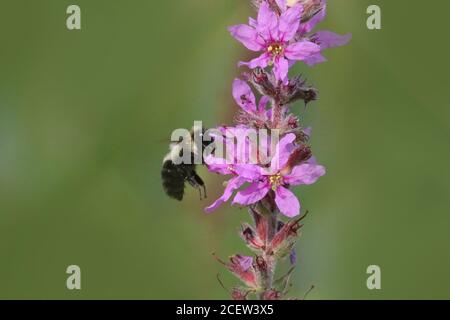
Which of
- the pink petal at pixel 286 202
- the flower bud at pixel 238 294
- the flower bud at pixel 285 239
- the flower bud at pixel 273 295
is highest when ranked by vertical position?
the pink petal at pixel 286 202

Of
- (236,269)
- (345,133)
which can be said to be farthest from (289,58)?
(345,133)

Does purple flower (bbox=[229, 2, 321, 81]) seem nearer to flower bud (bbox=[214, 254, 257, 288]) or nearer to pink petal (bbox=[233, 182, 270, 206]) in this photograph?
pink petal (bbox=[233, 182, 270, 206])

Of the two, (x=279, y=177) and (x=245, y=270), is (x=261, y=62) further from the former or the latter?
(x=245, y=270)

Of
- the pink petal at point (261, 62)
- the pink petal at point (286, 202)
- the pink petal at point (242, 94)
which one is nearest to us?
the pink petal at point (286, 202)

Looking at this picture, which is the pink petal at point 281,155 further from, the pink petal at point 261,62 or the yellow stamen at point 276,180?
the pink petal at point 261,62

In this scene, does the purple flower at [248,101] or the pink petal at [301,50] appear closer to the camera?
the pink petal at [301,50]

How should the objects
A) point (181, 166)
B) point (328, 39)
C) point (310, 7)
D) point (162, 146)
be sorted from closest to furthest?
point (310, 7) < point (328, 39) < point (181, 166) < point (162, 146)

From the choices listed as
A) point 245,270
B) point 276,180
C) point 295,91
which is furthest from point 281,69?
point 245,270

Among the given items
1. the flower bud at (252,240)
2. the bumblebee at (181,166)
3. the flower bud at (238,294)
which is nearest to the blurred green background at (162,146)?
the bumblebee at (181,166)
